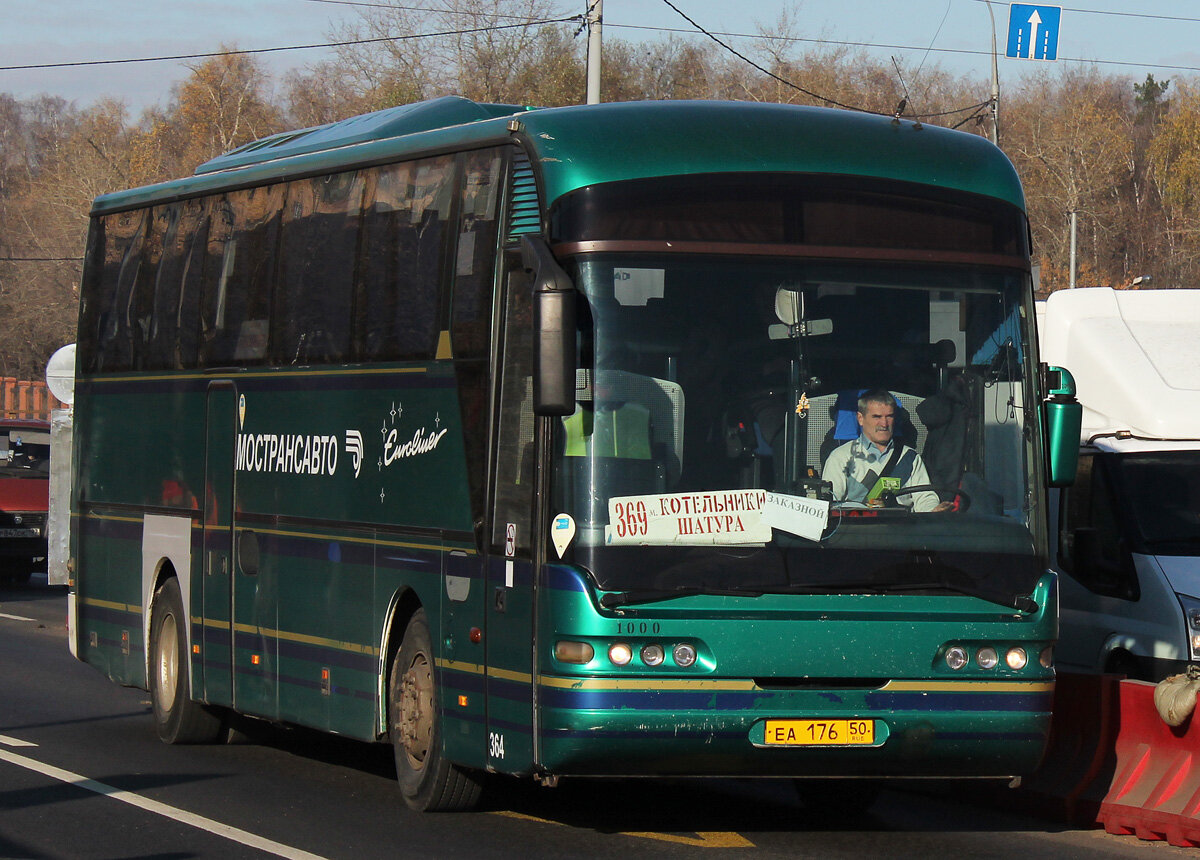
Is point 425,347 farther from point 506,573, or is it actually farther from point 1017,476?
point 1017,476

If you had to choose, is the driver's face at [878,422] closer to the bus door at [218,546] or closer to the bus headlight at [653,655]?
the bus headlight at [653,655]

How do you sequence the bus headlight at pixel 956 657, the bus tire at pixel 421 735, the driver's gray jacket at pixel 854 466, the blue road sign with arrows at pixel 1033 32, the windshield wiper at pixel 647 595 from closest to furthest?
the windshield wiper at pixel 647 595
the driver's gray jacket at pixel 854 466
the bus headlight at pixel 956 657
the bus tire at pixel 421 735
the blue road sign with arrows at pixel 1033 32

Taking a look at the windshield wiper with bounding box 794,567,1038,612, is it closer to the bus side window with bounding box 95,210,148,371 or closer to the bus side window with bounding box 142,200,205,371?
the bus side window with bounding box 142,200,205,371

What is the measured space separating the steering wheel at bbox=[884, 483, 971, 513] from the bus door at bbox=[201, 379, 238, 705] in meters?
5.10

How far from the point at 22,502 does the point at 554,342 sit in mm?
19618

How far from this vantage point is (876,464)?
27.2 ft

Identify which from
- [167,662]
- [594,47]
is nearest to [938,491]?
[167,662]

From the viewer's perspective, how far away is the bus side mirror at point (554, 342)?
7.89 m

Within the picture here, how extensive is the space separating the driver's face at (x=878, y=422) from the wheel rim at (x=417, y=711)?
2.64 m

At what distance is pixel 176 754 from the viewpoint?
12344 millimetres

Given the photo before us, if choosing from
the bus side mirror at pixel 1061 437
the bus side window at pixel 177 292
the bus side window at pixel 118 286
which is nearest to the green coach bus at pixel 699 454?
the bus side mirror at pixel 1061 437

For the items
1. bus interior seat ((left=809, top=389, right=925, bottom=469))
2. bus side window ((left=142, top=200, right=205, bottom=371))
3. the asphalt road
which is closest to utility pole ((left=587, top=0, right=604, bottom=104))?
bus side window ((left=142, top=200, right=205, bottom=371))

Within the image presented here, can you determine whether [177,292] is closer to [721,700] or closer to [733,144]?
[733,144]

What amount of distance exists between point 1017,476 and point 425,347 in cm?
305
